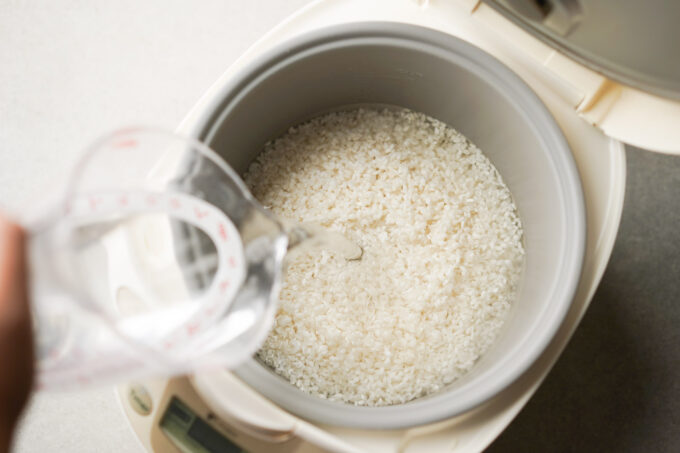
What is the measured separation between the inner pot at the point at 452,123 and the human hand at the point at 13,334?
33 centimetres

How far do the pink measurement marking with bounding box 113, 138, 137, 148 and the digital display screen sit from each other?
1.16 feet

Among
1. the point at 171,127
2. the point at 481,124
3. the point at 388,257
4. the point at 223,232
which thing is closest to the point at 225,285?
the point at 223,232

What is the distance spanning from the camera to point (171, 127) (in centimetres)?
128

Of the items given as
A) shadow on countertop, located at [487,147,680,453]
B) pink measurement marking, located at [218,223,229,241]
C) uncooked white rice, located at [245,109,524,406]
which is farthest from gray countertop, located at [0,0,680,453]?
pink measurement marking, located at [218,223,229,241]

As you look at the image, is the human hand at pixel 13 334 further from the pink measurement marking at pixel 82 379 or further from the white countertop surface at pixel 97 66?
the white countertop surface at pixel 97 66

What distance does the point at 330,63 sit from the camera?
867 mm

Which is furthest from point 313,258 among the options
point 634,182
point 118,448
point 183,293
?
point 634,182

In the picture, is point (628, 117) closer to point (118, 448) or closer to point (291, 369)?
point (291, 369)

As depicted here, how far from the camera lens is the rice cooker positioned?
0.72 m

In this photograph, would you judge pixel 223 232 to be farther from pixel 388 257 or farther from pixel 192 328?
pixel 388 257

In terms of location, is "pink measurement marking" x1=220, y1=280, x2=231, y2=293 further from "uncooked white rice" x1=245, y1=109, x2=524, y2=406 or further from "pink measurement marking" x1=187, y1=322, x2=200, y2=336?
"uncooked white rice" x1=245, y1=109, x2=524, y2=406

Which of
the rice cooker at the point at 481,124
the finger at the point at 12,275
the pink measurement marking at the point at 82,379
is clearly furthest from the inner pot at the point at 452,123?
the finger at the point at 12,275

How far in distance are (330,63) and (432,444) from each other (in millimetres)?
591

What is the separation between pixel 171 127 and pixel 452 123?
0.66 meters
